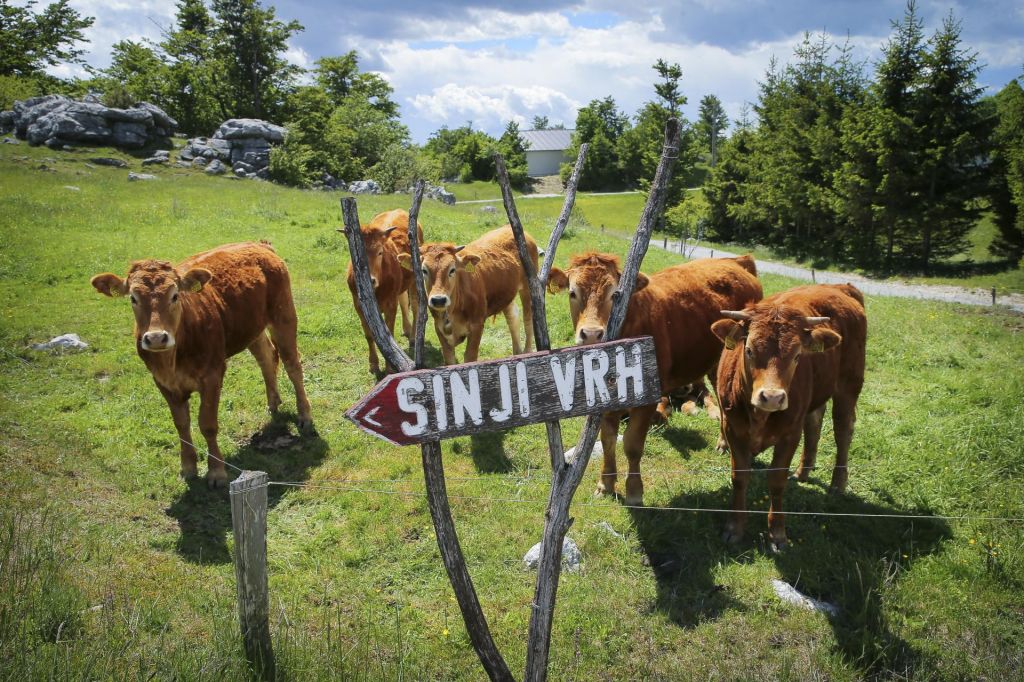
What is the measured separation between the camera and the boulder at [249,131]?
37.7 m

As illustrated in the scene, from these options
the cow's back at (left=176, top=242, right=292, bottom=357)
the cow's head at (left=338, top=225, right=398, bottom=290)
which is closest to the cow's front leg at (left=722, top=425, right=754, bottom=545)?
the cow's back at (left=176, top=242, right=292, bottom=357)

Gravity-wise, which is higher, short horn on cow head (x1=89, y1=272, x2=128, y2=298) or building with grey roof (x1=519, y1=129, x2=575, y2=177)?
building with grey roof (x1=519, y1=129, x2=575, y2=177)

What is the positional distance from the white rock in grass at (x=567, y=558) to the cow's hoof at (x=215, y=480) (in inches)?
131

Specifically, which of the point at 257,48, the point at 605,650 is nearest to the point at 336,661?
the point at 605,650

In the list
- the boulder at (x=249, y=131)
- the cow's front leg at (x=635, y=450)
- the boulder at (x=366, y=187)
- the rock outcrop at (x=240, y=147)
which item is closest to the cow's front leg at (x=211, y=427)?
the cow's front leg at (x=635, y=450)

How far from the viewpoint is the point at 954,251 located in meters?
25.9

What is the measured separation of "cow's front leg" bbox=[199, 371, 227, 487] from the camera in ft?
22.1

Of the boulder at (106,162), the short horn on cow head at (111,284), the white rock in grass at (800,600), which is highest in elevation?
the boulder at (106,162)

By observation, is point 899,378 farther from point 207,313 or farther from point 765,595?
point 207,313

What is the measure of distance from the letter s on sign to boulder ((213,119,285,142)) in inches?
1550

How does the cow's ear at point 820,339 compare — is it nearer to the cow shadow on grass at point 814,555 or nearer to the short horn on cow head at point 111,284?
the cow shadow on grass at point 814,555

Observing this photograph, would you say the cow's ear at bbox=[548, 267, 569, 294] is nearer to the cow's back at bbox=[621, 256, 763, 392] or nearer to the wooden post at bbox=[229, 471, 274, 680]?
the cow's back at bbox=[621, 256, 763, 392]

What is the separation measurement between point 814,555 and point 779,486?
25.2 inches

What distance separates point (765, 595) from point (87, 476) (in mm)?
6266
